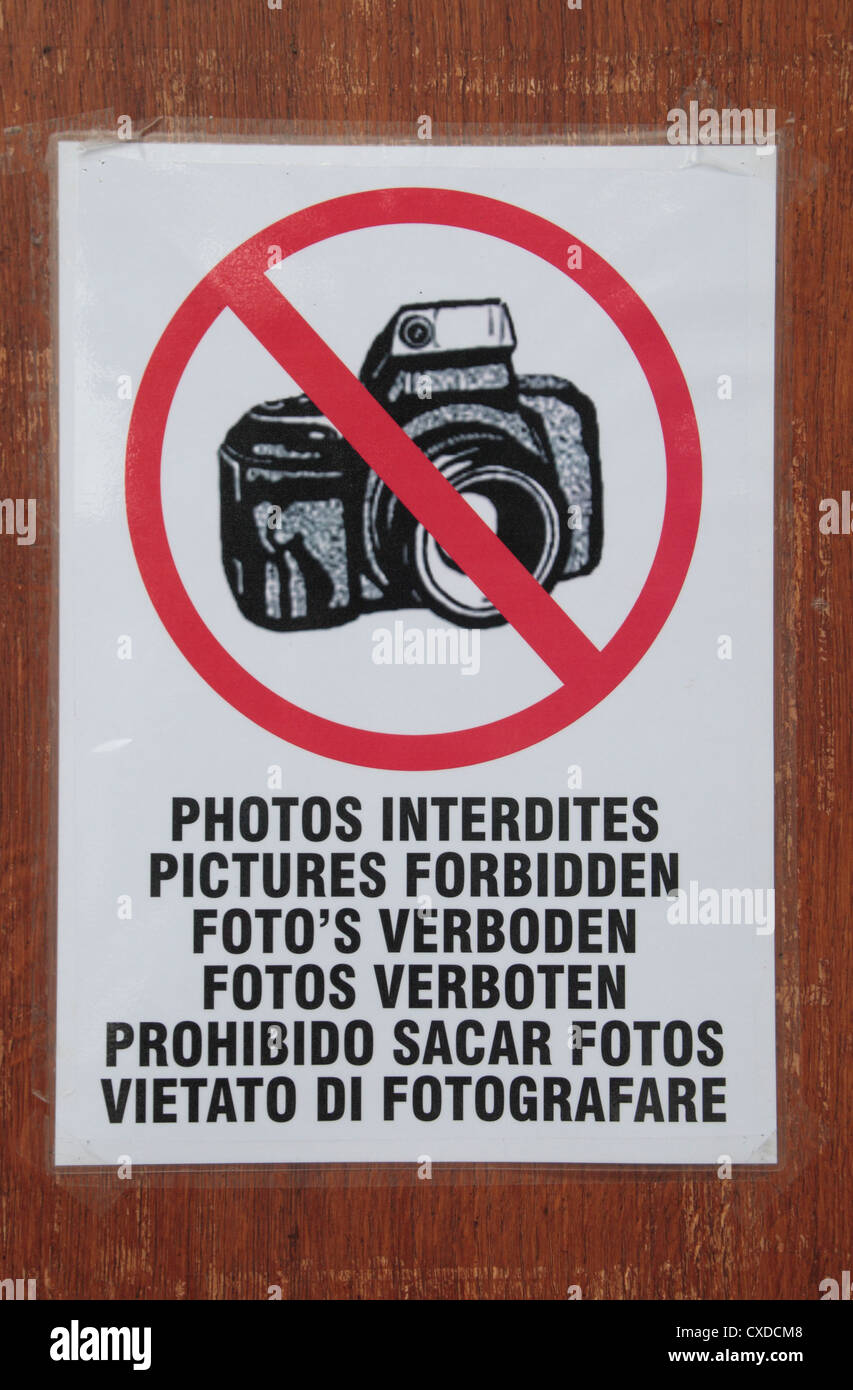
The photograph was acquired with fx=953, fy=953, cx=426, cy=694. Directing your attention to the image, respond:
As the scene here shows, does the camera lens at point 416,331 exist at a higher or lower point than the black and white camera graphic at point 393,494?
higher

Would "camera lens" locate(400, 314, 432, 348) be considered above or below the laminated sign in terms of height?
above

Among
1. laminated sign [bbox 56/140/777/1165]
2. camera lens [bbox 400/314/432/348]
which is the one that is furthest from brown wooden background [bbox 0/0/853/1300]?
camera lens [bbox 400/314/432/348]

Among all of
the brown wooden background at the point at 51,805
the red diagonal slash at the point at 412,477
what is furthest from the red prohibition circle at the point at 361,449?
the brown wooden background at the point at 51,805

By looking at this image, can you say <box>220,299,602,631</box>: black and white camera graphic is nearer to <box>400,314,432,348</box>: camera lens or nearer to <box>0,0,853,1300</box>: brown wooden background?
<box>400,314,432,348</box>: camera lens

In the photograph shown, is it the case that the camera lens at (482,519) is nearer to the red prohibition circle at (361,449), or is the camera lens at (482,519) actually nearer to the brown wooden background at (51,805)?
the red prohibition circle at (361,449)

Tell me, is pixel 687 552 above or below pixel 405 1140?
above

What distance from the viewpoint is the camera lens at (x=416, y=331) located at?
1.13 metres

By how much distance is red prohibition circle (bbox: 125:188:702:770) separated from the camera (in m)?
1.13

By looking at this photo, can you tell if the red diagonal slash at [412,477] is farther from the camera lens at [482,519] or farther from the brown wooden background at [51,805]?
the brown wooden background at [51,805]

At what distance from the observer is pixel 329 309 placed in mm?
1136
